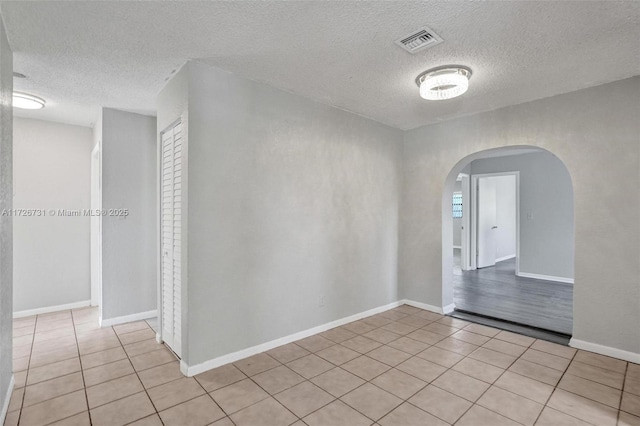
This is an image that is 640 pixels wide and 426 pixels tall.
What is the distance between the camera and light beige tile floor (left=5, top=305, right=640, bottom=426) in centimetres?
204

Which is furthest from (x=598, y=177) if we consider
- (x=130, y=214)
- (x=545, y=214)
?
(x=130, y=214)

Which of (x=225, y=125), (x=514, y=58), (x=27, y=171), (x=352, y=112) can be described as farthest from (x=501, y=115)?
(x=27, y=171)

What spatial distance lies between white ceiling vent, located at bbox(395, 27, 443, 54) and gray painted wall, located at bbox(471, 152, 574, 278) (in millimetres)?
5171

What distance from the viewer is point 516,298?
475 cm

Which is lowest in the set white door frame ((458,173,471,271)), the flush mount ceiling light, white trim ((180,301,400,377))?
white trim ((180,301,400,377))

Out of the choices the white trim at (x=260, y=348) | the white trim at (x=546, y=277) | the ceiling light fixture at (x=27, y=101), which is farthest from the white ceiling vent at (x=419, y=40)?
the white trim at (x=546, y=277)

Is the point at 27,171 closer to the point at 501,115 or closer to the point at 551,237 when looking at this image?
the point at 501,115

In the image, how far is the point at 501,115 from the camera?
3.59 metres

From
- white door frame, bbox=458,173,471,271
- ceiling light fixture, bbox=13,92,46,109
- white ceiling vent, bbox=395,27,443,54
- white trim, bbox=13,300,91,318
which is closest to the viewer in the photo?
white ceiling vent, bbox=395,27,443,54

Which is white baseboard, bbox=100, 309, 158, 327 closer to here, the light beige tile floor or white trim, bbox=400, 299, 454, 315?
the light beige tile floor

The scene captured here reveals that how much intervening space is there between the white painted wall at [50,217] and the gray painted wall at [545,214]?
306 inches

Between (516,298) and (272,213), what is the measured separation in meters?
4.11

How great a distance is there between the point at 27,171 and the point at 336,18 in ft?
14.7

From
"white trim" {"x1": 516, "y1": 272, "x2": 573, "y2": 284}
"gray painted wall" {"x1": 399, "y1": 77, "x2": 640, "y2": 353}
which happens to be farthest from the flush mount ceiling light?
"white trim" {"x1": 516, "y1": 272, "x2": 573, "y2": 284}
